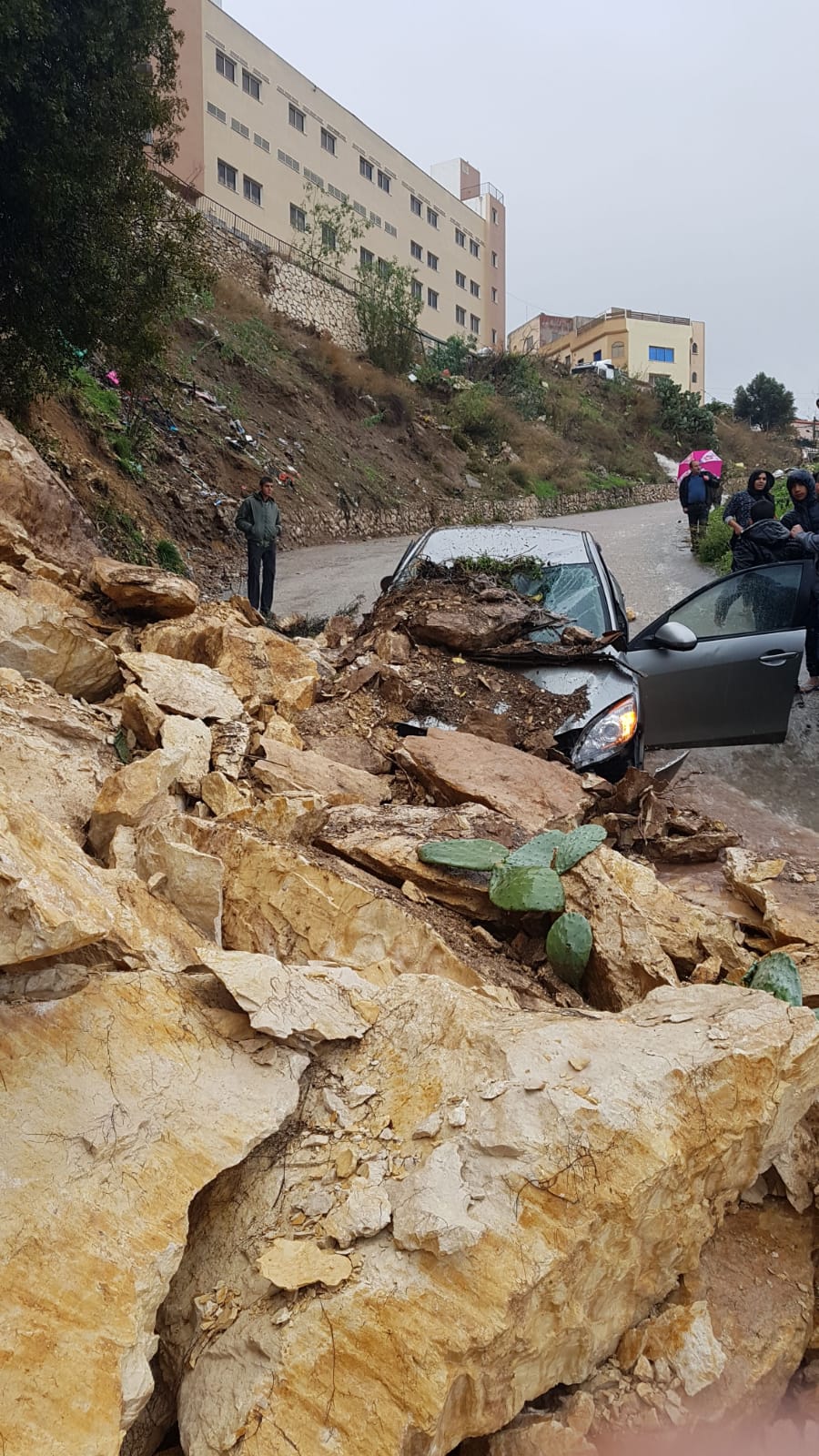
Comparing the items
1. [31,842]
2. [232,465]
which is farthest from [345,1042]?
[232,465]

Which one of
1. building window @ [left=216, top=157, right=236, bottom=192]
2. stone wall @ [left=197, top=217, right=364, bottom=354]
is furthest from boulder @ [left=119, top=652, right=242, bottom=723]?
building window @ [left=216, top=157, right=236, bottom=192]

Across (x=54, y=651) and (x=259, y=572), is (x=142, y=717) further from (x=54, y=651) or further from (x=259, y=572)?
(x=259, y=572)

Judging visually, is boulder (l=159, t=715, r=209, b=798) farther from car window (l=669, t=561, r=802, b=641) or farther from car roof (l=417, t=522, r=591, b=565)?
car window (l=669, t=561, r=802, b=641)

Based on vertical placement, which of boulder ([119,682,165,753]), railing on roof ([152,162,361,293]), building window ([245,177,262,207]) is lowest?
boulder ([119,682,165,753])

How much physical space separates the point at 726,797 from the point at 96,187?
847cm

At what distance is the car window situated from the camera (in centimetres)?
614

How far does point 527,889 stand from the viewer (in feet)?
9.60

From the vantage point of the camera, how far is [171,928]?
2.33 metres

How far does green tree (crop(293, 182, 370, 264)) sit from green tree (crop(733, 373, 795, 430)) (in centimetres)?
2991

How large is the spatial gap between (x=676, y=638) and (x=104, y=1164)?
472 centimetres

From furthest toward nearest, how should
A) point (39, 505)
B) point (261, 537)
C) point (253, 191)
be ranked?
1. point (253, 191)
2. point (261, 537)
3. point (39, 505)

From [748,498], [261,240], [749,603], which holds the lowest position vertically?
[749,603]

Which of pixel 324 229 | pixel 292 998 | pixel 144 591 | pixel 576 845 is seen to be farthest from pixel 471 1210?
pixel 324 229

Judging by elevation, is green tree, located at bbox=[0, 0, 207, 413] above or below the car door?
above
